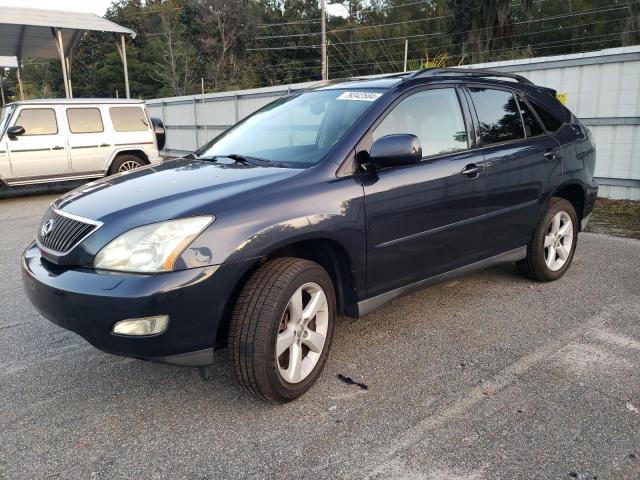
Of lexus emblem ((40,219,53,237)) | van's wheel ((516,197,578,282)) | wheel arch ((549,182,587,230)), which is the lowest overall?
van's wheel ((516,197,578,282))

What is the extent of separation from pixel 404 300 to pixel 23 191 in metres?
10.2

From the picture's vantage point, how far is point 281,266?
269cm

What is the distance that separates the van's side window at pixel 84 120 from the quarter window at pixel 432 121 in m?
8.63

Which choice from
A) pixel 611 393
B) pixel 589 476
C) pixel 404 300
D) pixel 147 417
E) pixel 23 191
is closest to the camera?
pixel 589 476

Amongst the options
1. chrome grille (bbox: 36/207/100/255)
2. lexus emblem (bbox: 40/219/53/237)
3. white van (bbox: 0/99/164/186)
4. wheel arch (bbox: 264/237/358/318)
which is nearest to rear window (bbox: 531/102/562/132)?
wheel arch (bbox: 264/237/358/318)

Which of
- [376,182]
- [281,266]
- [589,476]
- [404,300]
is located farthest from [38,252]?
[589,476]

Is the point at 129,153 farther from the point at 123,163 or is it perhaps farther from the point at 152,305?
the point at 152,305

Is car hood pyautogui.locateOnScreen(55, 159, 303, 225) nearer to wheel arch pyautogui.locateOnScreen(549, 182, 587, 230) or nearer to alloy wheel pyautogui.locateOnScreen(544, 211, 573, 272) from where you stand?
alloy wheel pyautogui.locateOnScreen(544, 211, 573, 272)

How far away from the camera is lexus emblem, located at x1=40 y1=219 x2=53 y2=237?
2.87 m

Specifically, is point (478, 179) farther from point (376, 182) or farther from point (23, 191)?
point (23, 191)

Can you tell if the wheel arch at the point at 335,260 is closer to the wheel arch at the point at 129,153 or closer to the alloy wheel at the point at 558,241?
the alloy wheel at the point at 558,241

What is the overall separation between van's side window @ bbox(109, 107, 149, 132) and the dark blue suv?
7.50m

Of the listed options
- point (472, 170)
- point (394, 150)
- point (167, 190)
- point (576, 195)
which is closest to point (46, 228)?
point (167, 190)

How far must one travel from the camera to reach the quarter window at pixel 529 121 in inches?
168
